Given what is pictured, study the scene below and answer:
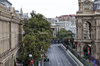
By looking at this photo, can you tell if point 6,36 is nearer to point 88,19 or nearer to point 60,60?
point 60,60

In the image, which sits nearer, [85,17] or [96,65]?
[96,65]

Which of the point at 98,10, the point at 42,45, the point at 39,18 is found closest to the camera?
the point at 42,45

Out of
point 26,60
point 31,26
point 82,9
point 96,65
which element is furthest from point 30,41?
point 82,9

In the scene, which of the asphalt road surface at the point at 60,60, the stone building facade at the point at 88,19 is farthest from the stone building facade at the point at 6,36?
the stone building facade at the point at 88,19

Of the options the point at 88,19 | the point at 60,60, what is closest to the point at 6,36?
the point at 60,60

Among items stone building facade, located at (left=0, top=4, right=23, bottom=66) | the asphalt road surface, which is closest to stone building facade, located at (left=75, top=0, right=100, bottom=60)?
the asphalt road surface

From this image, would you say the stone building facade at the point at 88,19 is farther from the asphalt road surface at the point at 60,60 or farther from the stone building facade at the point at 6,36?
the stone building facade at the point at 6,36

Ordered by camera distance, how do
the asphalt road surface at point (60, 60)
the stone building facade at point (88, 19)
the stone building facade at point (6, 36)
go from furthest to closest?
the stone building facade at point (88, 19) → the asphalt road surface at point (60, 60) → the stone building facade at point (6, 36)

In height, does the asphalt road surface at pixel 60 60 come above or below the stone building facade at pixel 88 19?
below

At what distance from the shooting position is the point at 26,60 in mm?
34125

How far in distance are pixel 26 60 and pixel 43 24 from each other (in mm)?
24100

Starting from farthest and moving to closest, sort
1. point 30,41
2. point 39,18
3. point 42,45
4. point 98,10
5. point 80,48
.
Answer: point 39,18 → point 80,48 → point 98,10 → point 42,45 → point 30,41

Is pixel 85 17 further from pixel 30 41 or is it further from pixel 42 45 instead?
pixel 30 41

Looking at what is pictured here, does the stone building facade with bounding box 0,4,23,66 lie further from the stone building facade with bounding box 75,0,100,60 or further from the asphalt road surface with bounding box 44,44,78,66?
the stone building facade with bounding box 75,0,100,60
